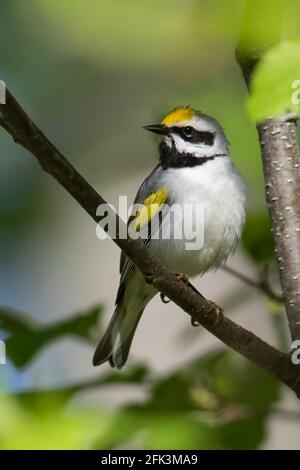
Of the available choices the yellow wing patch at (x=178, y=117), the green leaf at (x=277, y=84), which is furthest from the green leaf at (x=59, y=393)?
the yellow wing patch at (x=178, y=117)

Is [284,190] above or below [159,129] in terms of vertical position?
below

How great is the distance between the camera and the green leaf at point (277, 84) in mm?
796

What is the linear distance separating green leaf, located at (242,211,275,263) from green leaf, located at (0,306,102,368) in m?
0.45

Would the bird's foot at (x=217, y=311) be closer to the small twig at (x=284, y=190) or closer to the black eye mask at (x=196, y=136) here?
the small twig at (x=284, y=190)

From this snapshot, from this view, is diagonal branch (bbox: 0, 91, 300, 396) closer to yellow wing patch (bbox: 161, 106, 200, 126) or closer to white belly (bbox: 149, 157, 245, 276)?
white belly (bbox: 149, 157, 245, 276)

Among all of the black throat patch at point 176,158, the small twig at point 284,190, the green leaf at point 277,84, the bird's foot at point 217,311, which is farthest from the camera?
the black throat patch at point 176,158

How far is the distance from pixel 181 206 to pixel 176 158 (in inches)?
13.3

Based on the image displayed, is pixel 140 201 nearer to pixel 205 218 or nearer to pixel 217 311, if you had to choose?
pixel 205 218

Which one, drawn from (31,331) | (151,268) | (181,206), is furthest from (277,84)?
(181,206)

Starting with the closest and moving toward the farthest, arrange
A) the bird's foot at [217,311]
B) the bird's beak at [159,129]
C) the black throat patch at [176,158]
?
the bird's foot at [217,311] < the bird's beak at [159,129] < the black throat patch at [176,158]

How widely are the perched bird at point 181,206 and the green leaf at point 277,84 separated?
168cm

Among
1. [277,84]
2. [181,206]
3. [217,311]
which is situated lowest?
[277,84]

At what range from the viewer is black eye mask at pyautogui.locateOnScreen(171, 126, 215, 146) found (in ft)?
9.55

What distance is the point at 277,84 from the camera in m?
0.82
